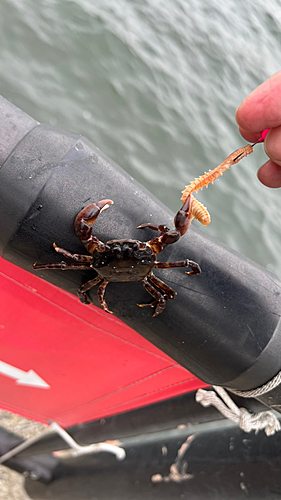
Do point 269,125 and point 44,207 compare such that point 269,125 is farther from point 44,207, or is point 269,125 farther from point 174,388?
point 174,388

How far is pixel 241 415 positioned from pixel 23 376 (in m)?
1.57

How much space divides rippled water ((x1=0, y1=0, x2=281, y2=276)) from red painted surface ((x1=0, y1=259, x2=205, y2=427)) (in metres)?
2.81

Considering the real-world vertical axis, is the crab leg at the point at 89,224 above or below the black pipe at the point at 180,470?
above

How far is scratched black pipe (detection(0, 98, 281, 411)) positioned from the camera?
5.32 feet

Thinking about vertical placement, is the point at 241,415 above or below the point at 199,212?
below

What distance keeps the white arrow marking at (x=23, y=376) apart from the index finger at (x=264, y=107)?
2171mm

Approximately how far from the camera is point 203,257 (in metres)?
1.92

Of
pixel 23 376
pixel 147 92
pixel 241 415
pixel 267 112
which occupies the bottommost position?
pixel 23 376

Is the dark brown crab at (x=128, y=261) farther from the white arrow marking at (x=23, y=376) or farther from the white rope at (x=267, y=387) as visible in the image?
the white arrow marking at (x=23, y=376)

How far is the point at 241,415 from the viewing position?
2.60m

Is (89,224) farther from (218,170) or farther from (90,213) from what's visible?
(218,170)

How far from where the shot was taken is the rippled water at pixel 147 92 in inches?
202

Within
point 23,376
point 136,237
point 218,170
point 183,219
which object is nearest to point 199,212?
point 183,219

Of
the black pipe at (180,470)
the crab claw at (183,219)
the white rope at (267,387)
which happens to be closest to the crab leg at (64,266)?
the crab claw at (183,219)
